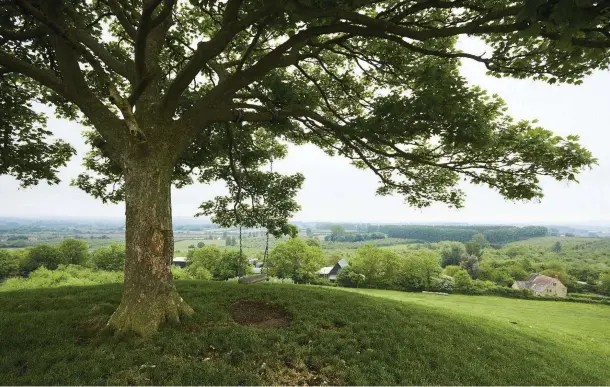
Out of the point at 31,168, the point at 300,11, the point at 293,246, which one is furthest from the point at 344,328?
the point at 293,246

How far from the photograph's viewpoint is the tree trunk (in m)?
6.60

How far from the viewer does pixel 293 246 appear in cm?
5519

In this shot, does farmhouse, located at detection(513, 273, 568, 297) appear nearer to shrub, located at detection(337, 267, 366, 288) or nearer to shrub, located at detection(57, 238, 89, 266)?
shrub, located at detection(337, 267, 366, 288)

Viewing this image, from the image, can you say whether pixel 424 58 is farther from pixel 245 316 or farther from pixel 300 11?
pixel 245 316

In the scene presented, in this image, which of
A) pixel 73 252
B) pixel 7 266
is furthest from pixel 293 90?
pixel 7 266

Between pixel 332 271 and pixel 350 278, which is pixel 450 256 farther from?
pixel 350 278

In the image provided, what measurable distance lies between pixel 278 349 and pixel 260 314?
2.55 metres

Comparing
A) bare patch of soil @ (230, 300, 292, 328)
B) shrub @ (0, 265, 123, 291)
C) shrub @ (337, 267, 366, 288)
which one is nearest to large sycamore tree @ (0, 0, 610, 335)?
bare patch of soil @ (230, 300, 292, 328)

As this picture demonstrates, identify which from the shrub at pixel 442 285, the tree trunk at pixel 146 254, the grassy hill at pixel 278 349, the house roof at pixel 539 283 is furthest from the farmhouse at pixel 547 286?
the tree trunk at pixel 146 254

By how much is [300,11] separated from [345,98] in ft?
25.2

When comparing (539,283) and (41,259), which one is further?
(539,283)

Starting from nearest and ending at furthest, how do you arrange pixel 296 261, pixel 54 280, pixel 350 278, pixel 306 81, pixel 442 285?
1. pixel 306 81
2. pixel 54 280
3. pixel 442 285
4. pixel 296 261
5. pixel 350 278

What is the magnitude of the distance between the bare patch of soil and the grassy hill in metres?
0.03

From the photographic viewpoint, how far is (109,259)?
65.9 metres
